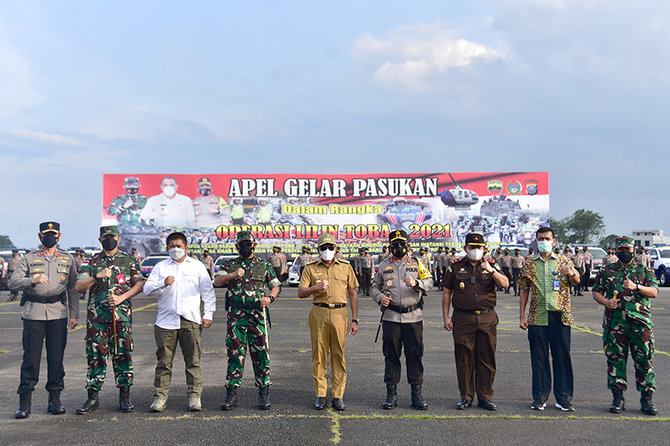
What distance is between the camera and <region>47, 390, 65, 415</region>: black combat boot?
659cm

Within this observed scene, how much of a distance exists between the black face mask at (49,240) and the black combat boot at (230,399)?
259 cm

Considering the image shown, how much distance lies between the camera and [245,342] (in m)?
7.00

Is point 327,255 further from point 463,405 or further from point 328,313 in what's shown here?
point 463,405

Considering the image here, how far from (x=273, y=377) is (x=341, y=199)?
109ft

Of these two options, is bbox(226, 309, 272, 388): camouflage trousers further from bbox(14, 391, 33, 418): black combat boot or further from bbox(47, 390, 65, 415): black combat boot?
bbox(14, 391, 33, 418): black combat boot

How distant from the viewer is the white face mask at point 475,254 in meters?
7.01

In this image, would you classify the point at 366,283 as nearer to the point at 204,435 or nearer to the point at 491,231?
the point at 491,231

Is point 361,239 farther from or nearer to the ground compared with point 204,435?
farther from the ground

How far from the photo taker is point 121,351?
6.81m

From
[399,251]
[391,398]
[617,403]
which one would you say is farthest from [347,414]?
[617,403]

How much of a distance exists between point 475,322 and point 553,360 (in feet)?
3.25

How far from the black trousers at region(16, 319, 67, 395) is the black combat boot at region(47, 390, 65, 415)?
0.18 ft

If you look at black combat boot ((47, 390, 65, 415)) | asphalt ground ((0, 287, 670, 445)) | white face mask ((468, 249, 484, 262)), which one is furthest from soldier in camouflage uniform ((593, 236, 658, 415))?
black combat boot ((47, 390, 65, 415))

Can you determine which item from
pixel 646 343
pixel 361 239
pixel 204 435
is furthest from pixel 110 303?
pixel 361 239
